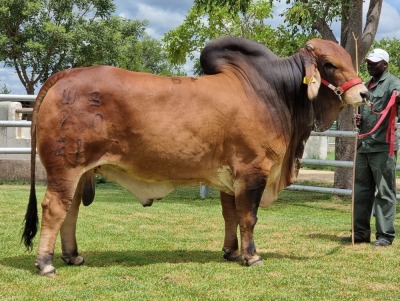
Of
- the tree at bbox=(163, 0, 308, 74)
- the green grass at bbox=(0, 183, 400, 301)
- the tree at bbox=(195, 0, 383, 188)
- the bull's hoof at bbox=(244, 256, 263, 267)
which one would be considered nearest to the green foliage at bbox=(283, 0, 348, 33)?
the tree at bbox=(195, 0, 383, 188)

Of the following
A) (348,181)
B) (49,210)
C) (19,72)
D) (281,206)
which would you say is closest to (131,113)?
(49,210)

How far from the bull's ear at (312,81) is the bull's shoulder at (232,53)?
0.42 meters

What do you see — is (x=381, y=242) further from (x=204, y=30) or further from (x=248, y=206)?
(x=204, y=30)

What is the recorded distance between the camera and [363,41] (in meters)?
12.3

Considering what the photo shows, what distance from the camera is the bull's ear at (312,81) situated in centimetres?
595

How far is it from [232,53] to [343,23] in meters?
7.38

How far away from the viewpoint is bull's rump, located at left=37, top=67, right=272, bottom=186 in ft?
17.9

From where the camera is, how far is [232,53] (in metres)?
6.30

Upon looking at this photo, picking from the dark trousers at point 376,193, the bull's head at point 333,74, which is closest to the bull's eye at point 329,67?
the bull's head at point 333,74

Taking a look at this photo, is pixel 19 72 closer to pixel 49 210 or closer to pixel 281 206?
pixel 281 206

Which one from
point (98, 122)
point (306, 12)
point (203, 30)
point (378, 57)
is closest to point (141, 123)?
point (98, 122)

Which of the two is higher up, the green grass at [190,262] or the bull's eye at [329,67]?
the bull's eye at [329,67]

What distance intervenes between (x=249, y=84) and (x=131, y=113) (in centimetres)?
121

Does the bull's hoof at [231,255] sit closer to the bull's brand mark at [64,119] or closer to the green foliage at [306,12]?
the bull's brand mark at [64,119]
